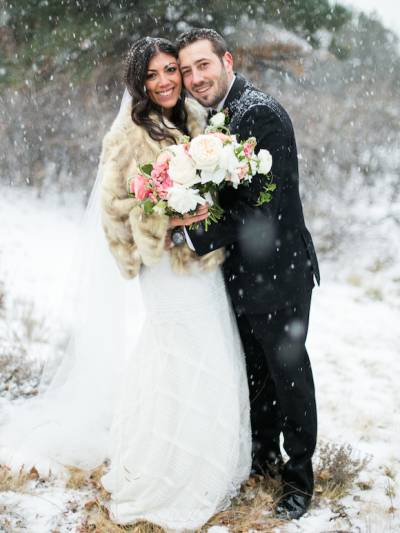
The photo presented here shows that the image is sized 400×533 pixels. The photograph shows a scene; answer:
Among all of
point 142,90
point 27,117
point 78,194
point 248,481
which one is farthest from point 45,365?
point 27,117

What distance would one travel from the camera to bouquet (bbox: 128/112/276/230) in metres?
2.24

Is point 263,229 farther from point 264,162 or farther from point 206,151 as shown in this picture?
point 206,151

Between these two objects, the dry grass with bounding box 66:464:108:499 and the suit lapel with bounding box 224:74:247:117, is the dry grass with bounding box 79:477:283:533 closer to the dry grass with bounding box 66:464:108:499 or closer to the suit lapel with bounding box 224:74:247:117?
the dry grass with bounding box 66:464:108:499

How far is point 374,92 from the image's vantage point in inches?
320

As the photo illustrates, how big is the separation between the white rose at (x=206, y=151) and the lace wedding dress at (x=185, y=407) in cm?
75

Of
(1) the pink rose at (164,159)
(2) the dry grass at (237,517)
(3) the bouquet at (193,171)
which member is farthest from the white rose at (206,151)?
(2) the dry grass at (237,517)

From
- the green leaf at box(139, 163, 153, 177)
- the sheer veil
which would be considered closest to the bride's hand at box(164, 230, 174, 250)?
the green leaf at box(139, 163, 153, 177)

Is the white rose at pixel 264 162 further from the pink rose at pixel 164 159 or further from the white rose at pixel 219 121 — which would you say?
the pink rose at pixel 164 159

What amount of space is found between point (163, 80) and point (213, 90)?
0.85 ft

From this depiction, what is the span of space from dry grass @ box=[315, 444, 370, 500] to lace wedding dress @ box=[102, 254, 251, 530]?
24.4 inches

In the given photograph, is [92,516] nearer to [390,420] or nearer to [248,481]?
[248,481]

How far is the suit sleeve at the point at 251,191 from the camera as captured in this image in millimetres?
2562

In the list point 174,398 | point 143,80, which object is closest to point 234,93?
point 143,80

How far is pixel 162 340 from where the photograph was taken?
290cm
